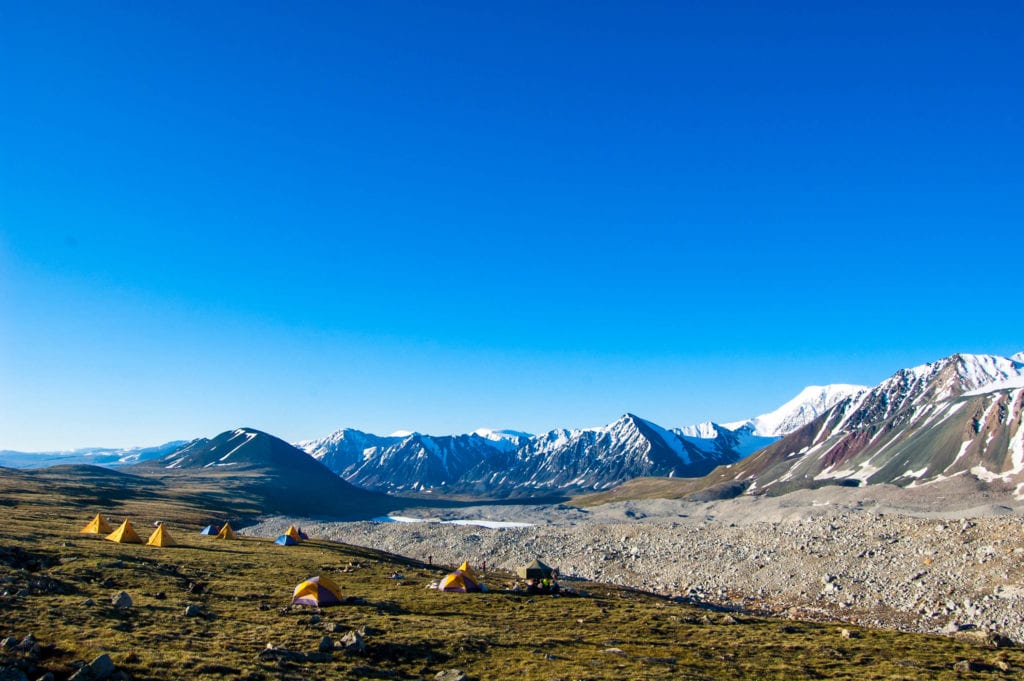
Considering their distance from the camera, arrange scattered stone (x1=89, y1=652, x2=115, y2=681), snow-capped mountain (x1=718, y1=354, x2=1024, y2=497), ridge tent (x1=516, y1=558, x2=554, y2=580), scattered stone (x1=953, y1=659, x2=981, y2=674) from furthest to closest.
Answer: snow-capped mountain (x1=718, y1=354, x2=1024, y2=497)
ridge tent (x1=516, y1=558, x2=554, y2=580)
scattered stone (x1=953, y1=659, x2=981, y2=674)
scattered stone (x1=89, y1=652, x2=115, y2=681)

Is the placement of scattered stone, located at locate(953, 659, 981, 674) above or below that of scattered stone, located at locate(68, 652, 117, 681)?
below

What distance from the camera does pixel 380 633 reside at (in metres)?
26.0

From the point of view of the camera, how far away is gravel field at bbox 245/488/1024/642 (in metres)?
44.0

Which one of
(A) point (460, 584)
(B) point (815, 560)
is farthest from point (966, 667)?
(B) point (815, 560)

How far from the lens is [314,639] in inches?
945

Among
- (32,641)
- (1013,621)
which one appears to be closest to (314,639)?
(32,641)

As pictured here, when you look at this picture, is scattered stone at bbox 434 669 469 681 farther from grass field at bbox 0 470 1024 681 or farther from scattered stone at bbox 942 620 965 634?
scattered stone at bbox 942 620 965 634

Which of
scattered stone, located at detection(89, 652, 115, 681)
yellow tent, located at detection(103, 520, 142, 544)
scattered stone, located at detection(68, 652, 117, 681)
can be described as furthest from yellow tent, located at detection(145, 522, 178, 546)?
scattered stone, located at detection(89, 652, 115, 681)

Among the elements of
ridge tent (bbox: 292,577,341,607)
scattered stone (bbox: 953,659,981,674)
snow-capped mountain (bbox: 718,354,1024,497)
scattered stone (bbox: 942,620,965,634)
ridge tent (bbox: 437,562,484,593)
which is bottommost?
scattered stone (bbox: 942,620,965,634)

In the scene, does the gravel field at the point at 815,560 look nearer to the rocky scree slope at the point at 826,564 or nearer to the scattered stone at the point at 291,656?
the rocky scree slope at the point at 826,564

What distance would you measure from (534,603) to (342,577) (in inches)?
555

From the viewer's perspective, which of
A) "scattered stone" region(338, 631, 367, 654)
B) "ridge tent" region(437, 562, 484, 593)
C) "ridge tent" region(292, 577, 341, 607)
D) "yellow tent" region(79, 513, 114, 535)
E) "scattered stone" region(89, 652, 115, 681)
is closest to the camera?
"scattered stone" region(89, 652, 115, 681)

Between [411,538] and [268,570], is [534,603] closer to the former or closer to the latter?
[268,570]

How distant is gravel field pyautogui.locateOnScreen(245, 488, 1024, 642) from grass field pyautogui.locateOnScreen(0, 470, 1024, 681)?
485 inches
